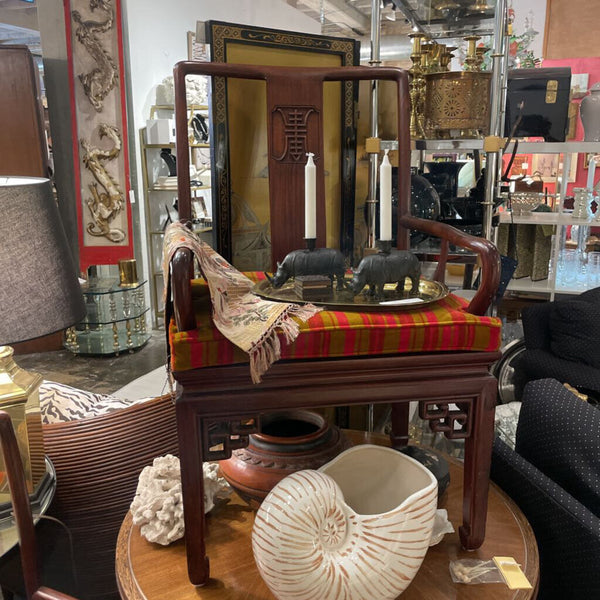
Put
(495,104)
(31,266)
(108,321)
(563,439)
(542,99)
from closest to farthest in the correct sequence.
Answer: (31,266) < (563,439) < (495,104) < (542,99) < (108,321)

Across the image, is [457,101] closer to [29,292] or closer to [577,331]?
[577,331]

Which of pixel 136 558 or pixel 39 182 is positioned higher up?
pixel 39 182

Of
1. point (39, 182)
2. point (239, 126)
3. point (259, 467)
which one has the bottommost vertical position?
point (259, 467)

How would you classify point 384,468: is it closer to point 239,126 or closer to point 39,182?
point 39,182

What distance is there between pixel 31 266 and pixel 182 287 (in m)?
0.32

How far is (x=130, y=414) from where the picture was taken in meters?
1.18

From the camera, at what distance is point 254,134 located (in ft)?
5.15

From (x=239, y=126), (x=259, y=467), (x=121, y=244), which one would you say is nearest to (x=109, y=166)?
(x=121, y=244)

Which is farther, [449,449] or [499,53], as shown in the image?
[449,449]

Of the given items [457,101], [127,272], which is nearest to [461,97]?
[457,101]

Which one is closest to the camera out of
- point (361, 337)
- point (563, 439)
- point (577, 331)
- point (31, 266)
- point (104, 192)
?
point (361, 337)

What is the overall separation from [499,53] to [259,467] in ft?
4.36

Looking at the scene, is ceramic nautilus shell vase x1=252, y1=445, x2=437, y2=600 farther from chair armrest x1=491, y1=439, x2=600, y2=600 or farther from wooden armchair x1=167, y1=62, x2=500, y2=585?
chair armrest x1=491, y1=439, x2=600, y2=600

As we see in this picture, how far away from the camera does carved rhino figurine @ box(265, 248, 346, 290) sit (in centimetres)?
102
